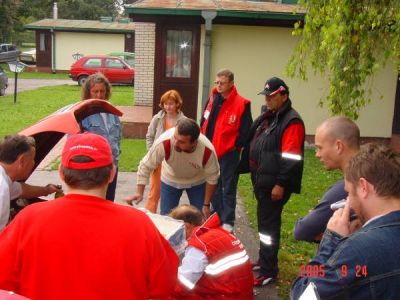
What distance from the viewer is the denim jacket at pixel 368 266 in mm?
2004

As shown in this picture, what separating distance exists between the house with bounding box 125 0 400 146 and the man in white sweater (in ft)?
21.9

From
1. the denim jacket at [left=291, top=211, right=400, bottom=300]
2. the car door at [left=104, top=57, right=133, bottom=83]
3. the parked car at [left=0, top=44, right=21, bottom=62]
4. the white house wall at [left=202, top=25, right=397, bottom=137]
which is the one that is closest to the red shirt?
the denim jacket at [left=291, top=211, right=400, bottom=300]

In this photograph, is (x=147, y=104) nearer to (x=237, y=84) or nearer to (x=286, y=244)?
(x=237, y=84)

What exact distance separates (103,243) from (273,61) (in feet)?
34.4

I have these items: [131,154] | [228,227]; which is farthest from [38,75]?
[228,227]

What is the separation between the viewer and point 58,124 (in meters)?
3.56

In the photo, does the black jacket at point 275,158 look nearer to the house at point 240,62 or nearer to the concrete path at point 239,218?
the concrete path at point 239,218

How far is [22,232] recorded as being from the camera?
228 cm

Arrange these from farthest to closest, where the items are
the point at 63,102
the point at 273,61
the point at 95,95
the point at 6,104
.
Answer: the point at 63,102, the point at 6,104, the point at 273,61, the point at 95,95

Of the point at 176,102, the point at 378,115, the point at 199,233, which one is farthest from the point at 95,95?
the point at 378,115

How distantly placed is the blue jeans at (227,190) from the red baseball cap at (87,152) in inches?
159

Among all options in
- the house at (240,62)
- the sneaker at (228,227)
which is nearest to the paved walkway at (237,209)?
the sneaker at (228,227)

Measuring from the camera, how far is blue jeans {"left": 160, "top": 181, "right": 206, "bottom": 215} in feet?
18.0

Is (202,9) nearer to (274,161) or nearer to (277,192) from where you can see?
(274,161)
